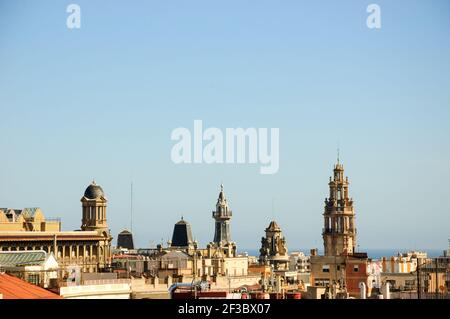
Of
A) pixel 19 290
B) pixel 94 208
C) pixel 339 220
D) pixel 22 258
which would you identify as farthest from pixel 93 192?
pixel 19 290

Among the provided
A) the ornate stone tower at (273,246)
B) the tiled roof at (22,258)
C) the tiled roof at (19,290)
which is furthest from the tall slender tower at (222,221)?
the tiled roof at (19,290)

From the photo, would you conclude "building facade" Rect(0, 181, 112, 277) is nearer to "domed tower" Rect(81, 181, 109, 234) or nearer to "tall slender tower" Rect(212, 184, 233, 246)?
"domed tower" Rect(81, 181, 109, 234)

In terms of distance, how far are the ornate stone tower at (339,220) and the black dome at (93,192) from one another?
21.7 m

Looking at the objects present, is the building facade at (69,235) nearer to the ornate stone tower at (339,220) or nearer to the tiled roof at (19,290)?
the ornate stone tower at (339,220)

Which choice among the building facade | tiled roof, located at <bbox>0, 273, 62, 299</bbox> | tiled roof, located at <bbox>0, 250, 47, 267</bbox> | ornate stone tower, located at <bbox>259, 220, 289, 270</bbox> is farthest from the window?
ornate stone tower, located at <bbox>259, 220, 289, 270</bbox>

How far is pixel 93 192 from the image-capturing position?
138750 millimetres

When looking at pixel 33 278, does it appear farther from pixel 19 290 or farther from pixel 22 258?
pixel 19 290
